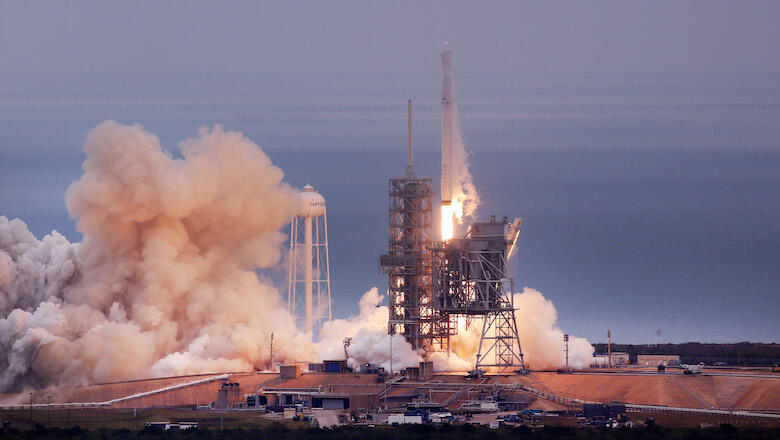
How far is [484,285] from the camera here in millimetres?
93438

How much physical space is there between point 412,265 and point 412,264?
8 cm

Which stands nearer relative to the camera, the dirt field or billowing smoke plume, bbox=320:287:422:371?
the dirt field

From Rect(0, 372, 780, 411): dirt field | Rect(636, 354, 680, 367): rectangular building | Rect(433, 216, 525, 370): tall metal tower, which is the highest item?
Rect(433, 216, 525, 370): tall metal tower

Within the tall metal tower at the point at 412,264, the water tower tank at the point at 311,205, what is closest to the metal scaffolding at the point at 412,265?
the tall metal tower at the point at 412,264

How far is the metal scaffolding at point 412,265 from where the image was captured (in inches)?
3775

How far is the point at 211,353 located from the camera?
95.6 m

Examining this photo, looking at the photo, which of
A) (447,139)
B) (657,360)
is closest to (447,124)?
(447,139)

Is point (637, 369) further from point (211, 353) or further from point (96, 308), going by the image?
point (96, 308)

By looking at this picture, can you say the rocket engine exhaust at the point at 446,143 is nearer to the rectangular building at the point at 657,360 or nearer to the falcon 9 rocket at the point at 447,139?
the falcon 9 rocket at the point at 447,139

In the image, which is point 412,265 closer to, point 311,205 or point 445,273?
point 445,273

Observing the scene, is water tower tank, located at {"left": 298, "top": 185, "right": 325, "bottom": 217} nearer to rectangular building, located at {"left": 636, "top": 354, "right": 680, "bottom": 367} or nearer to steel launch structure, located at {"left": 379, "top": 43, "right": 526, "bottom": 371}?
steel launch structure, located at {"left": 379, "top": 43, "right": 526, "bottom": 371}

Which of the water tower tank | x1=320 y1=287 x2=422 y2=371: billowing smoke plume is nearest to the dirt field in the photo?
x1=320 y1=287 x2=422 y2=371: billowing smoke plume

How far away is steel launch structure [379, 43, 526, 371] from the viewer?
306ft

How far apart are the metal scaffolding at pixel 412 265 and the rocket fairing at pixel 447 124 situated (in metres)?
1.01
